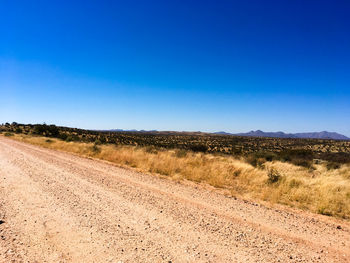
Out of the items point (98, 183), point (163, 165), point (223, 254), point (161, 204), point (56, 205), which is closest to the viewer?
point (223, 254)

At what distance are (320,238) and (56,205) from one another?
6.39m

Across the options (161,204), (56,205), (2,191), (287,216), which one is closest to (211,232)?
(161,204)

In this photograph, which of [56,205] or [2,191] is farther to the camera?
[2,191]

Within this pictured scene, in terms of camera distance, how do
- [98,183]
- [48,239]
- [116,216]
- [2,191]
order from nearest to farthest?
1. [48,239]
2. [116,216]
3. [2,191]
4. [98,183]

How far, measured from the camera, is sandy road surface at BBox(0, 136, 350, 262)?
3.69 m

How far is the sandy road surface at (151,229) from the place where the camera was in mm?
3686

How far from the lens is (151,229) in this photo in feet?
15.0

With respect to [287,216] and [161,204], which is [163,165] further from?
[287,216]

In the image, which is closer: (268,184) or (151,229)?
(151,229)

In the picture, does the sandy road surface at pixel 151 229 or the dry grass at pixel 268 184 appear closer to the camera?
the sandy road surface at pixel 151 229

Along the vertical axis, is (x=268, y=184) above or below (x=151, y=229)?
below

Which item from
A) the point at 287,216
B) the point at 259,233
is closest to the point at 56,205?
the point at 259,233

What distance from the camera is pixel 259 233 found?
463 centimetres

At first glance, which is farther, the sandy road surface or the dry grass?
the dry grass
